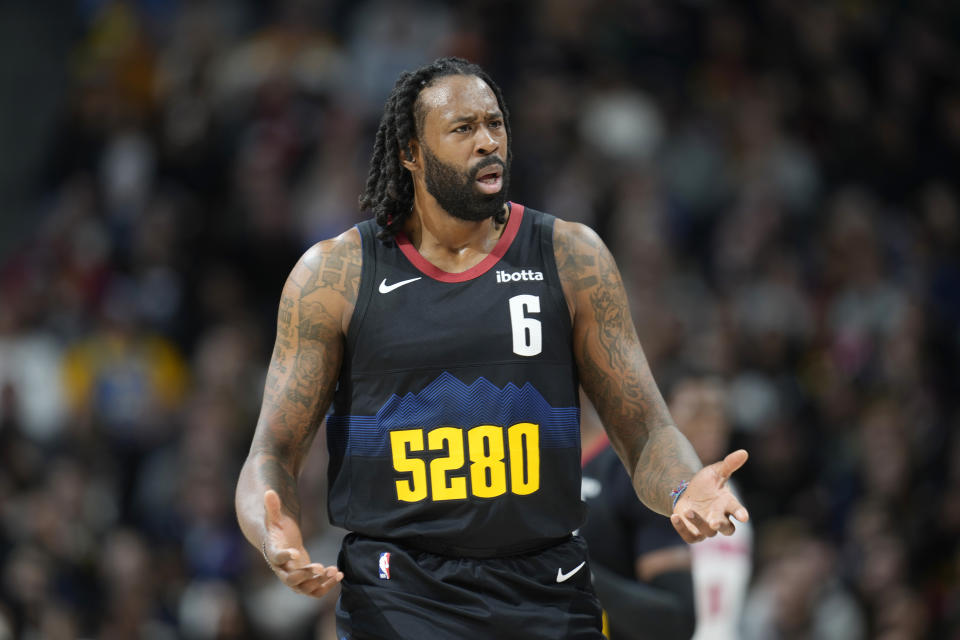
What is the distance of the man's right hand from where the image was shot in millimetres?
3588

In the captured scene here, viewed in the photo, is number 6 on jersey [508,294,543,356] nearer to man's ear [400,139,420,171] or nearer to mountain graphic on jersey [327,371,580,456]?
mountain graphic on jersey [327,371,580,456]

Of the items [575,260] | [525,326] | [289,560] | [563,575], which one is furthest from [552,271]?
[289,560]

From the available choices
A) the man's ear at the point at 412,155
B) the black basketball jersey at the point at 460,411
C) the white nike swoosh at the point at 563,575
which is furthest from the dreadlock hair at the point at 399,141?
the white nike swoosh at the point at 563,575

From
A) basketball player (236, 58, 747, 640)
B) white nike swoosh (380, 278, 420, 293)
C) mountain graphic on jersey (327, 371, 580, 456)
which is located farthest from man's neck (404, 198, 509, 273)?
mountain graphic on jersey (327, 371, 580, 456)

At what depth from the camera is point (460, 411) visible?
13.1ft

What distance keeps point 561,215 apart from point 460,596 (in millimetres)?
6578

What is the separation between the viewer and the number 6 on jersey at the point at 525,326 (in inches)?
160

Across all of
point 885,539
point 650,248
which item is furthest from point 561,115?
point 885,539

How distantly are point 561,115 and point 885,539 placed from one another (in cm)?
424

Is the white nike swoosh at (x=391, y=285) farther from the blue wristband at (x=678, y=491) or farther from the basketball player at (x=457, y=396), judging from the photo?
the blue wristband at (x=678, y=491)

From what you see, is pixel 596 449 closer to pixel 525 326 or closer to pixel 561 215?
pixel 525 326

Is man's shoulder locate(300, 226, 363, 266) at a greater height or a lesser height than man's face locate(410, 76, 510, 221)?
lesser

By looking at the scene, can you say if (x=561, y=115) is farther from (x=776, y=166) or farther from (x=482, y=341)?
(x=482, y=341)

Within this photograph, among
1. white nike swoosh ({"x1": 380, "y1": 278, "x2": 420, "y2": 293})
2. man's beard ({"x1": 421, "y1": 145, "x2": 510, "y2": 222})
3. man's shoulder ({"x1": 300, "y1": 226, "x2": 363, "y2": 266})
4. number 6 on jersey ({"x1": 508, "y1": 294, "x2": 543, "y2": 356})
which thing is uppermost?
man's beard ({"x1": 421, "y1": 145, "x2": 510, "y2": 222})
